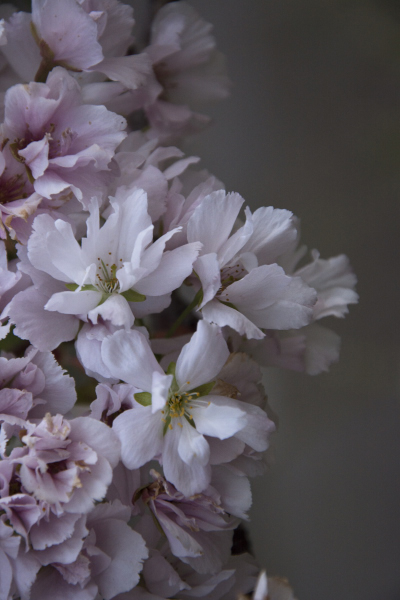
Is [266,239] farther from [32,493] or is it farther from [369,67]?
[369,67]

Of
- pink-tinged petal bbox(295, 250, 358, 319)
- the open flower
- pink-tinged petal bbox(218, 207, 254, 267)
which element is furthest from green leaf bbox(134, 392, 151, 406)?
pink-tinged petal bbox(295, 250, 358, 319)

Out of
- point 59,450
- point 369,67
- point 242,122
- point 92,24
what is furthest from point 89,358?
point 369,67

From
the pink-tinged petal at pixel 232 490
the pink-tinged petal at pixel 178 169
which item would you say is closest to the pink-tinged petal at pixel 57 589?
the pink-tinged petal at pixel 232 490

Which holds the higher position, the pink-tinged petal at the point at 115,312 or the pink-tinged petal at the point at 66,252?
the pink-tinged petal at the point at 66,252

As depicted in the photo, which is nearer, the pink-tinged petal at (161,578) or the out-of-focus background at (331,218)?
the pink-tinged petal at (161,578)

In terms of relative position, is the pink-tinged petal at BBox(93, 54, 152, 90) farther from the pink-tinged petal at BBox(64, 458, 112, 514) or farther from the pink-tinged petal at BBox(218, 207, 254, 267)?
the pink-tinged petal at BBox(64, 458, 112, 514)

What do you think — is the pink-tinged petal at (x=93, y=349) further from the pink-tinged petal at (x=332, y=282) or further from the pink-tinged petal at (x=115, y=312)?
the pink-tinged petal at (x=332, y=282)
